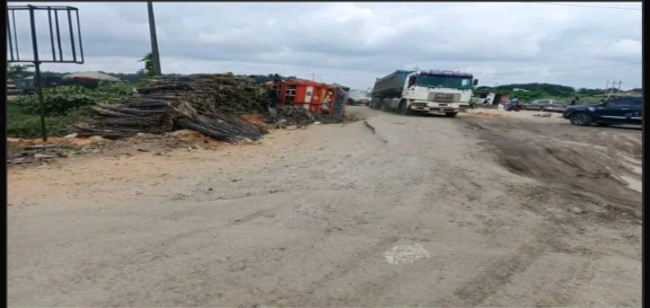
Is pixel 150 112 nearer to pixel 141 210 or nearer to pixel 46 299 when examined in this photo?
pixel 141 210

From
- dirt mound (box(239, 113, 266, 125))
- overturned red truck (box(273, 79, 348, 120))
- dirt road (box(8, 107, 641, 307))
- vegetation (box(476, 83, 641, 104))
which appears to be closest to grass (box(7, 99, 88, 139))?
dirt road (box(8, 107, 641, 307))

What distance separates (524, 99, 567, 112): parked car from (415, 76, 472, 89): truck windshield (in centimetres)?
1544

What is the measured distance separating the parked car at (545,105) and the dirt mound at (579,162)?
19973 millimetres

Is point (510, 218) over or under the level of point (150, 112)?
under

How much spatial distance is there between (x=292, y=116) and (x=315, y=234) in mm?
13777

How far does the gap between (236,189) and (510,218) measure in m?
3.90

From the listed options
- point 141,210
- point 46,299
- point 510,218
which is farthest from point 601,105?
point 46,299

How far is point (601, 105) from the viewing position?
18484 millimetres

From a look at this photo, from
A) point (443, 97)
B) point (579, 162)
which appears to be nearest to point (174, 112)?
point (579, 162)

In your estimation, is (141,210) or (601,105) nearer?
(141,210)

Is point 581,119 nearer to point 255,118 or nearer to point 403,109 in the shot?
point 403,109

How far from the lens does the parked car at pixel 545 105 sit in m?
Result: 34.0

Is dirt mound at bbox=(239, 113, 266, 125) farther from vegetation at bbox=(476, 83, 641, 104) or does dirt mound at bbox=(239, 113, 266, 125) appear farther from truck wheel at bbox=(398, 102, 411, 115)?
vegetation at bbox=(476, 83, 641, 104)

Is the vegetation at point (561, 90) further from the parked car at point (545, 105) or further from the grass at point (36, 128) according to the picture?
the grass at point (36, 128)
